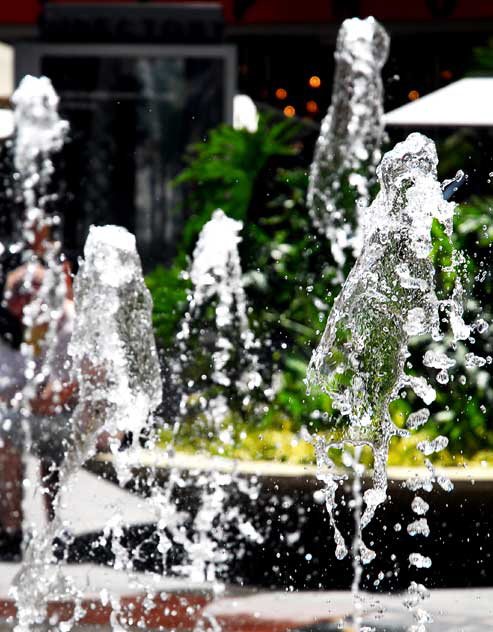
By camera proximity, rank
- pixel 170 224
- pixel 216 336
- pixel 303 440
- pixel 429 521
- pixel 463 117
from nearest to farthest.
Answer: pixel 429 521 → pixel 303 440 → pixel 216 336 → pixel 463 117 → pixel 170 224

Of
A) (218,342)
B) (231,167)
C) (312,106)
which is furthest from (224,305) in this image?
(312,106)

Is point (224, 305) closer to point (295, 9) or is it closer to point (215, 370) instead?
point (215, 370)

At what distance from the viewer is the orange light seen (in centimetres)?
549

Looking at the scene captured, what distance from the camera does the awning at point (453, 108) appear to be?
445cm

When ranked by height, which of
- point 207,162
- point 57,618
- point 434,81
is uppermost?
point 434,81

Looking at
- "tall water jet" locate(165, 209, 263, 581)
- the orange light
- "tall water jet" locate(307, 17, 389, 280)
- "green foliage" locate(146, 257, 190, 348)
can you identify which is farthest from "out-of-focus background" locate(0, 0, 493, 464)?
"tall water jet" locate(165, 209, 263, 581)

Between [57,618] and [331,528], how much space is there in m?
0.83

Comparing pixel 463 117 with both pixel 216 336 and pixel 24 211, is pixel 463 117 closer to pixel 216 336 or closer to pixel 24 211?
pixel 216 336

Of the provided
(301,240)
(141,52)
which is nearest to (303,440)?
(301,240)

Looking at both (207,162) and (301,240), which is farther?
(207,162)

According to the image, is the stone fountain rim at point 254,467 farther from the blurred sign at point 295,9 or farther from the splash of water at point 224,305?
the blurred sign at point 295,9

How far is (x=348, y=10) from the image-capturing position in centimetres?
560

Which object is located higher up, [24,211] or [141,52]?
[141,52]

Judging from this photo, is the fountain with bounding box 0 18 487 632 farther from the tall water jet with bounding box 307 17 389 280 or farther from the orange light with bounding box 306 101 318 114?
the orange light with bounding box 306 101 318 114
